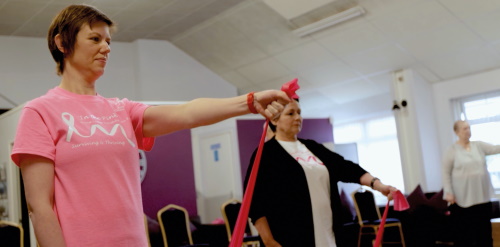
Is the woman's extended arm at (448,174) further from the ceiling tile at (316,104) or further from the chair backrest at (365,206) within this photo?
the ceiling tile at (316,104)

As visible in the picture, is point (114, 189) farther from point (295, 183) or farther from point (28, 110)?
point (295, 183)

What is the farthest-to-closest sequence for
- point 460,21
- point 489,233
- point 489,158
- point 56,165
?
point 489,158 < point 460,21 < point 489,233 < point 56,165

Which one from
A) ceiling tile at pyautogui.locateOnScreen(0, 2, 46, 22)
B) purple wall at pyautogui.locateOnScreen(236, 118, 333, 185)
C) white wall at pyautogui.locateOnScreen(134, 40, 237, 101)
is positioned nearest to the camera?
ceiling tile at pyautogui.locateOnScreen(0, 2, 46, 22)

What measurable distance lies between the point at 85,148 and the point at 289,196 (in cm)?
159

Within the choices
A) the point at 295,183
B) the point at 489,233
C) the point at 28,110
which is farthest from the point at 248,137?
the point at 28,110

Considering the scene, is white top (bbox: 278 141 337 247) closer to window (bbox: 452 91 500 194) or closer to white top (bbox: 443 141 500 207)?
white top (bbox: 443 141 500 207)

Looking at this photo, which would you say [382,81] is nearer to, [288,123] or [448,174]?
[448,174]

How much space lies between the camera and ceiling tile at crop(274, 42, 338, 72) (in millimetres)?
9602

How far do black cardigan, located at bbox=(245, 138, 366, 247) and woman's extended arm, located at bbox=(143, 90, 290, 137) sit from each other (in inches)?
54.4

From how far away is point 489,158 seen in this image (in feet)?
29.7

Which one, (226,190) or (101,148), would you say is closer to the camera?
(101,148)

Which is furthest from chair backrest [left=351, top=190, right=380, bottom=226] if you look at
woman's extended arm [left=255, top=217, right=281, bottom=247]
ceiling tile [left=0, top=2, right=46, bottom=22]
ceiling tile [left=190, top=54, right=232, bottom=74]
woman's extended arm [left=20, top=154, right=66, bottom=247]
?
woman's extended arm [left=20, top=154, right=66, bottom=247]

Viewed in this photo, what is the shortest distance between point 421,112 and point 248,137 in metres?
2.73

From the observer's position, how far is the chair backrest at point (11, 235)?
18.3 ft
